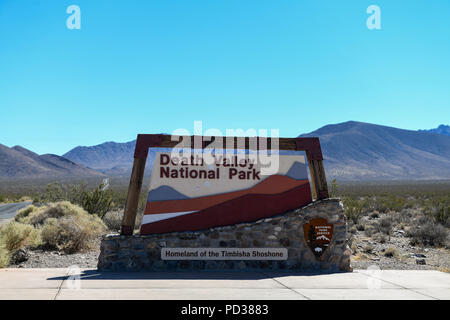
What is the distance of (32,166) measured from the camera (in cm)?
15225

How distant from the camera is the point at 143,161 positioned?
9062mm

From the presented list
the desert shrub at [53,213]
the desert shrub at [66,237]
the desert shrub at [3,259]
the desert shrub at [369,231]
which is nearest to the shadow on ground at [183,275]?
the desert shrub at [3,259]

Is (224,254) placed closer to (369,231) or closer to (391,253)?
(391,253)

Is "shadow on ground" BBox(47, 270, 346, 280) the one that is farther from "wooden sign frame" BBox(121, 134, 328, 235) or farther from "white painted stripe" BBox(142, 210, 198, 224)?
"white painted stripe" BBox(142, 210, 198, 224)

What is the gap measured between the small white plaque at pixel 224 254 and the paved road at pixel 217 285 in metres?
0.42

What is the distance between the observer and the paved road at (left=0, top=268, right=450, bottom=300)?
6.78m

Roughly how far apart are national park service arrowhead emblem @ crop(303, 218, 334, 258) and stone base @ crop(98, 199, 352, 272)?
0.08 m

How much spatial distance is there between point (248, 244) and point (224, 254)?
54 centimetres

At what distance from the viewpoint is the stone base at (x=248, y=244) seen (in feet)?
28.9

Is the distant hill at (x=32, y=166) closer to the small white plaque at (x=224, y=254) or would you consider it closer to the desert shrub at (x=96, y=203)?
the desert shrub at (x=96, y=203)

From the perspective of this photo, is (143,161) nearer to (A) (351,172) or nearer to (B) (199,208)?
(B) (199,208)

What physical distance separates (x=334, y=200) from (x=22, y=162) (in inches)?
6289
